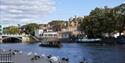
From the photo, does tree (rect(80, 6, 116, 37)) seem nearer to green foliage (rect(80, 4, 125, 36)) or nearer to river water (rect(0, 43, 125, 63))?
green foliage (rect(80, 4, 125, 36))

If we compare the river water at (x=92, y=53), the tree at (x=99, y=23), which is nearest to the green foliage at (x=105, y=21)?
the tree at (x=99, y=23)

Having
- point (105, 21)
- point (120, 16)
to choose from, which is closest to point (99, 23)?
point (105, 21)

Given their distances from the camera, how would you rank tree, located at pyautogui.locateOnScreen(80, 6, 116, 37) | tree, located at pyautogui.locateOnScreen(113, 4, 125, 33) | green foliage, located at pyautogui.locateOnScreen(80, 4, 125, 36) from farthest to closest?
tree, located at pyautogui.locateOnScreen(80, 6, 116, 37), green foliage, located at pyautogui.locateOnScreen(80, 4, 125, 36), tree, located at pyautogui.locateOnScreen(113, 4, 125, 33)

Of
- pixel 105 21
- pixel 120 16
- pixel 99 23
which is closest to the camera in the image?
pixel 120 16

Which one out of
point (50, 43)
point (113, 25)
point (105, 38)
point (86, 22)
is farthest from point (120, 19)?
point (50, 43)

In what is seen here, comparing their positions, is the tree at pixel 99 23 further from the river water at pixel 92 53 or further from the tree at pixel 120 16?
the river water at pixel 92 53

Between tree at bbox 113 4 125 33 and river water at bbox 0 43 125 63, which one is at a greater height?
tree at bbox 113 4 125 33

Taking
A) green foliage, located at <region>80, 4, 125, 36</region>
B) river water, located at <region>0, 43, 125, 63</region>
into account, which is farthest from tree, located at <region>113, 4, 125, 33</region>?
river water, located at <region>0, 43, 125, 63</region>

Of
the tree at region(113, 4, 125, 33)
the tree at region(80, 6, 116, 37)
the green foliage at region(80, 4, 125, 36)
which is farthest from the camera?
the tree at region(80, 6, 116, 37)

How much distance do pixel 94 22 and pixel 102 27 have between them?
672cm

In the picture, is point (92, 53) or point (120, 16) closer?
point (92, 53)

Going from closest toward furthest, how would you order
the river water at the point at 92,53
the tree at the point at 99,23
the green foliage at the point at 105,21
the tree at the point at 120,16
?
the river water at the point at 92,53
the tree at the point at 120,16
the green foliage at the point at 105,21
the tree at the point at 99,23

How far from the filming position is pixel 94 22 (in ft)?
583

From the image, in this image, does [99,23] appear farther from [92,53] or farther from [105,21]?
[92,53]
